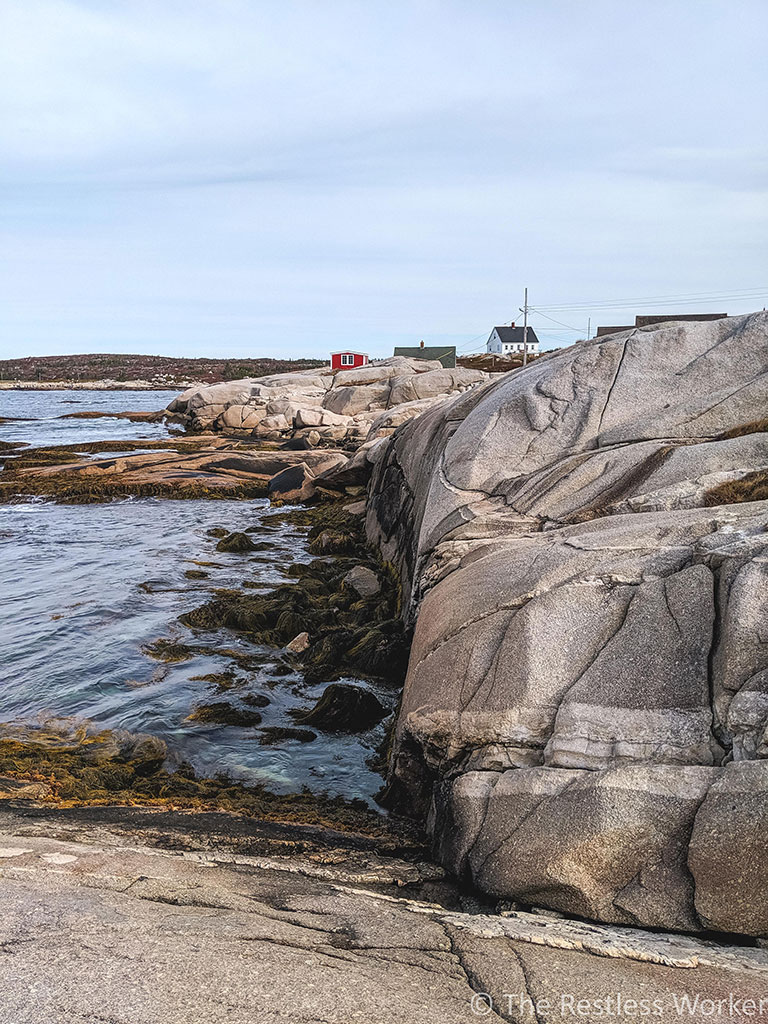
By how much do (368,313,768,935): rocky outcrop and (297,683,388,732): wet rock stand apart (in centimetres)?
128

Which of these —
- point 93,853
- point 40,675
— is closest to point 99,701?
point 40,675

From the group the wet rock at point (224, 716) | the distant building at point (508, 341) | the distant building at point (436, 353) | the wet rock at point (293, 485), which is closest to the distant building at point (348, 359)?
the distant building at point (436, 353)

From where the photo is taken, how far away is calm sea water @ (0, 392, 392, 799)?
8.94m

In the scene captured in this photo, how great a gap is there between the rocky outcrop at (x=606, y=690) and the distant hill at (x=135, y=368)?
104m

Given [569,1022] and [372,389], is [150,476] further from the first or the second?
[569,1022]

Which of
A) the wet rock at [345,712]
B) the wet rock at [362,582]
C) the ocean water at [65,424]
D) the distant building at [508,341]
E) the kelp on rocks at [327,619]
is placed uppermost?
the distant building at [508,341]

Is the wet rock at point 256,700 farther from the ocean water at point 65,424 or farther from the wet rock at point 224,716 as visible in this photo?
the ocean water at point 65,424

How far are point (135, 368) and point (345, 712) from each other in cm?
14400

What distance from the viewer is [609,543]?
23.1 ft

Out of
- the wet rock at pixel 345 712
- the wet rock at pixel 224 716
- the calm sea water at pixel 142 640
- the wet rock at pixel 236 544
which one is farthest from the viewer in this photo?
the wet rock at pixel 236 544

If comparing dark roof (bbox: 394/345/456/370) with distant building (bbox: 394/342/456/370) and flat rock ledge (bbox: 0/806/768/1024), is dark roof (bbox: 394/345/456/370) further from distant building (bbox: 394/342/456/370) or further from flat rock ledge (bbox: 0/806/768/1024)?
flat rock ledge (bbox: 0/806/768/1024)

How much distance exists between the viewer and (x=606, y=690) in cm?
589

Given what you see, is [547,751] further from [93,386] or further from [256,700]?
[93,386]

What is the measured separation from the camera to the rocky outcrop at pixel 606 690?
4.89m
